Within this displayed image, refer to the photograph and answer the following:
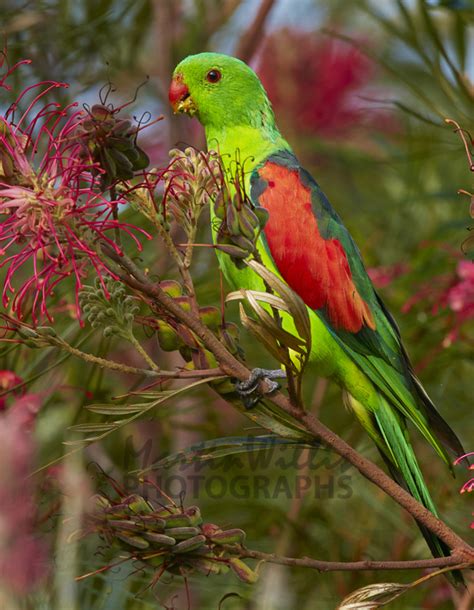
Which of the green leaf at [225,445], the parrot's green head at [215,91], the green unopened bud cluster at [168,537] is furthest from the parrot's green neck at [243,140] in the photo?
the green unopened bud cluster at [168,537]

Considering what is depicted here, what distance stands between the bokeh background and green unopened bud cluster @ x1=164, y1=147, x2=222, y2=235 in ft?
0.77

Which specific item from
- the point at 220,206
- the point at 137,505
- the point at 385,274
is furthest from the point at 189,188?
the point at 385,274

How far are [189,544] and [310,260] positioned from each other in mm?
758

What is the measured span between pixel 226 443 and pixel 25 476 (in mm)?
236

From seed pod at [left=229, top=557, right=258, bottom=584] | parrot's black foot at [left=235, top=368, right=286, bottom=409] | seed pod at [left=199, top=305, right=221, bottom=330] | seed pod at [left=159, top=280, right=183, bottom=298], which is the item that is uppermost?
seed pod at [left=159, top=280, right=183, bottom=298]

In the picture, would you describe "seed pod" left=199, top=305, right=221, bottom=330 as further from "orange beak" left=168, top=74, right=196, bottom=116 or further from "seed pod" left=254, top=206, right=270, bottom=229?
"orange beak" left=168, top=74, right=196, bottom=116

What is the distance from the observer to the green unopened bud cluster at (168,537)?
0.94 metres

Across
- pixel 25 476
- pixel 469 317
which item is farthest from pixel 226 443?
pixel 469 317

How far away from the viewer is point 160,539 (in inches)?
36.7

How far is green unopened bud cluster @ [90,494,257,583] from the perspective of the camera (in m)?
0.94

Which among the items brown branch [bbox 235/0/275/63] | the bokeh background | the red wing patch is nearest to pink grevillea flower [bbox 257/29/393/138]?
the bokeh background

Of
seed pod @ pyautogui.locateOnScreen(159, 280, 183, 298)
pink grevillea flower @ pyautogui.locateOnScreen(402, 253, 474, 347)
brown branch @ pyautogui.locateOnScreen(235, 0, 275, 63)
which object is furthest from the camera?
brown branch @ pyautogui.locateOnScreen(235, 0, 275, 63)

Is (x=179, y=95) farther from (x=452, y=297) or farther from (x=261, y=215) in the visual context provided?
(x=261, y=215)

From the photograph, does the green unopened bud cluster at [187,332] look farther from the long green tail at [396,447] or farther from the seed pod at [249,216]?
the long green tail at [396,447]
